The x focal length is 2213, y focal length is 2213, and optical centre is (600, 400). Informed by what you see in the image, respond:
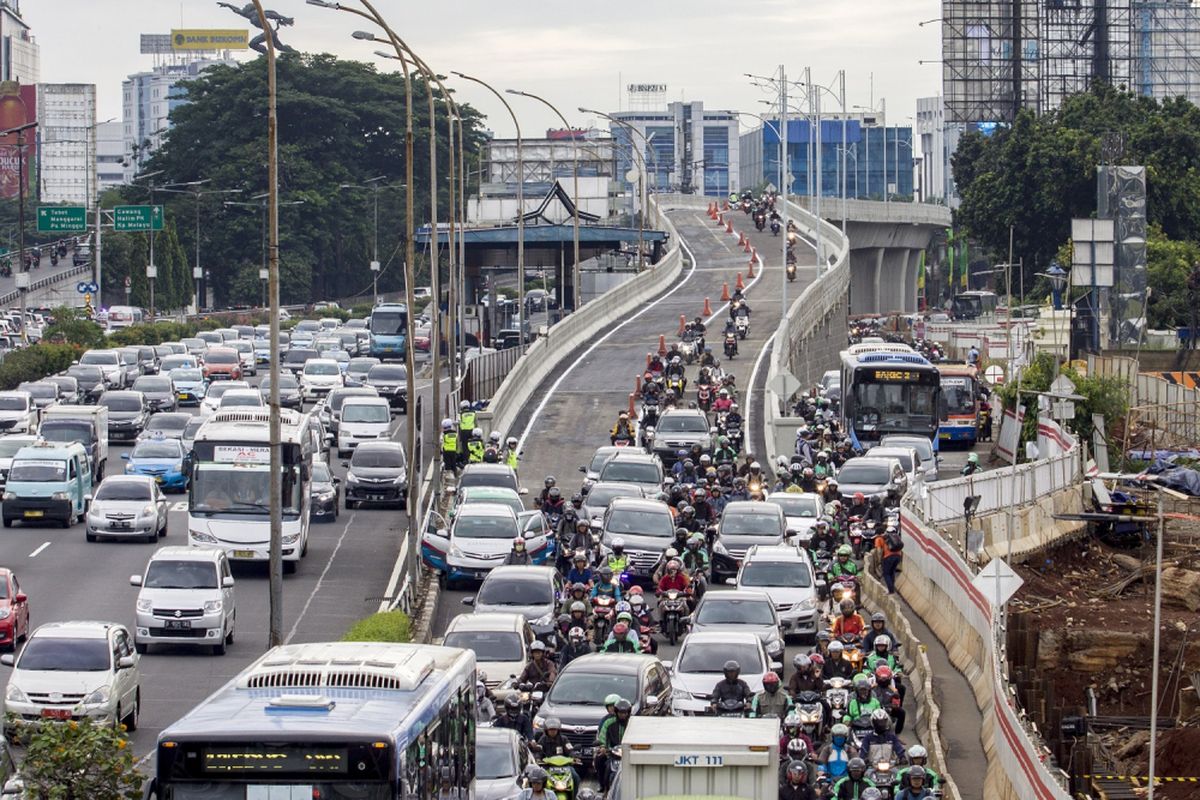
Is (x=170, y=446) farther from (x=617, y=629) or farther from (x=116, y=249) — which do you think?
(x=116, y=249)

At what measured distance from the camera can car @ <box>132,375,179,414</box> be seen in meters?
64.7

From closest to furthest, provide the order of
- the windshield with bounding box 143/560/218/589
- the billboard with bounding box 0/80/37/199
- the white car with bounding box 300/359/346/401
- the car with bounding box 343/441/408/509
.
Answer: the windshield with bounding box 143/560/218/589 < the car with bounding box 343/441/408/509 < the white car with bounding box 300/359/346/401 < the billboard with bounding box 0/80/37/199

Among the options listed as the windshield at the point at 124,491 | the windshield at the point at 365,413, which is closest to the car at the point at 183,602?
the windshield at the point at 124,491

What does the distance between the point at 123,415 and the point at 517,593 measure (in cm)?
3107

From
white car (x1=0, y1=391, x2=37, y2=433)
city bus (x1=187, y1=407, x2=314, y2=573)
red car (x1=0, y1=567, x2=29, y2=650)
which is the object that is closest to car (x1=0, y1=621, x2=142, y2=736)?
red car (x1=0, y1=567, x2=29, y2=650)

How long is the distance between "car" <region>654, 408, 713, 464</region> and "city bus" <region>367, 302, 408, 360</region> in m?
34.5

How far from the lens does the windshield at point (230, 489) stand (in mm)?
38250

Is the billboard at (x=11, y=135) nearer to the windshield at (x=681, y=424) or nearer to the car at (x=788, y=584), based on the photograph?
the windshield at (x=681, y=424)

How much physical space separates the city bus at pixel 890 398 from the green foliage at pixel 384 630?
1073 inches

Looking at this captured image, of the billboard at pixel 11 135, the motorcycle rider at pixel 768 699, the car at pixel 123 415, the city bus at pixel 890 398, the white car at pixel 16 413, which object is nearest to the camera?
the motorcycle rider at pixel 768 699

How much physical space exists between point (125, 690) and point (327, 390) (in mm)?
42617

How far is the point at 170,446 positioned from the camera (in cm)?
5091

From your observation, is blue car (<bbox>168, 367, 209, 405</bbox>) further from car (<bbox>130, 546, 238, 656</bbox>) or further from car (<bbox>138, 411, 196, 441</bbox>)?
car (<bbox>130, 546, 238, 656</bbox>)

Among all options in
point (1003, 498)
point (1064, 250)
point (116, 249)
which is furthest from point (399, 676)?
point (116, 249)
